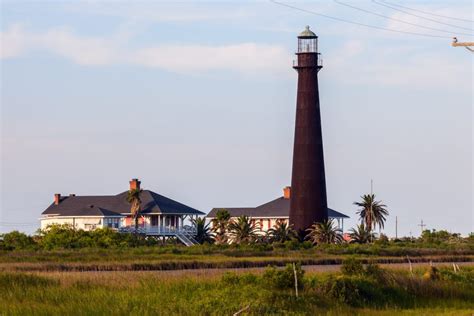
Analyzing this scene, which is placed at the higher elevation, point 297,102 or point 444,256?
point 297,102

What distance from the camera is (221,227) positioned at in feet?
354

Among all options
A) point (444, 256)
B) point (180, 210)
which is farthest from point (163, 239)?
point (444, 256)

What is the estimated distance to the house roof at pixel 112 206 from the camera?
112688 millimetres

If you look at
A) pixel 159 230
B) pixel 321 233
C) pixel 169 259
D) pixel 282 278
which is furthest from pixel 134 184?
pixel 282 278

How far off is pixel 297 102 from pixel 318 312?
5499cm

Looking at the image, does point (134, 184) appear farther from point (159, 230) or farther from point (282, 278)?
point (282, 278)

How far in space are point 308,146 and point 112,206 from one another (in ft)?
105

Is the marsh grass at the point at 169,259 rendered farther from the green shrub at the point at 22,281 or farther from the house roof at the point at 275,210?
the house roof at the point at 275,210

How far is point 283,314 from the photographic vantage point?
3291 cm

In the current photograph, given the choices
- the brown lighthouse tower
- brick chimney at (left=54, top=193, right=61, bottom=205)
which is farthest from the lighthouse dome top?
brick chimney at (left=54, top=193, right=61, bottom=205)

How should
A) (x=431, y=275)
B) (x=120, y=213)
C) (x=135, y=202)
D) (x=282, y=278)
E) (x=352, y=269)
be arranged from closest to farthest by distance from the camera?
(x=282, y=278) < (x=352, y=269) < (x=431, y=275) < (x=135, y=202) < (x=120, y=213)

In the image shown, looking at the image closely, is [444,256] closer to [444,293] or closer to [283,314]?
[444,293]

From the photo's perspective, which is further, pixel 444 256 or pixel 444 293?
pixel 444 256

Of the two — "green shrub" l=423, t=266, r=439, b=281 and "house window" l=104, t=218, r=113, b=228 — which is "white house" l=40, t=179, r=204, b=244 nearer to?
"house window" l=104, t=218, r=113, b=228
